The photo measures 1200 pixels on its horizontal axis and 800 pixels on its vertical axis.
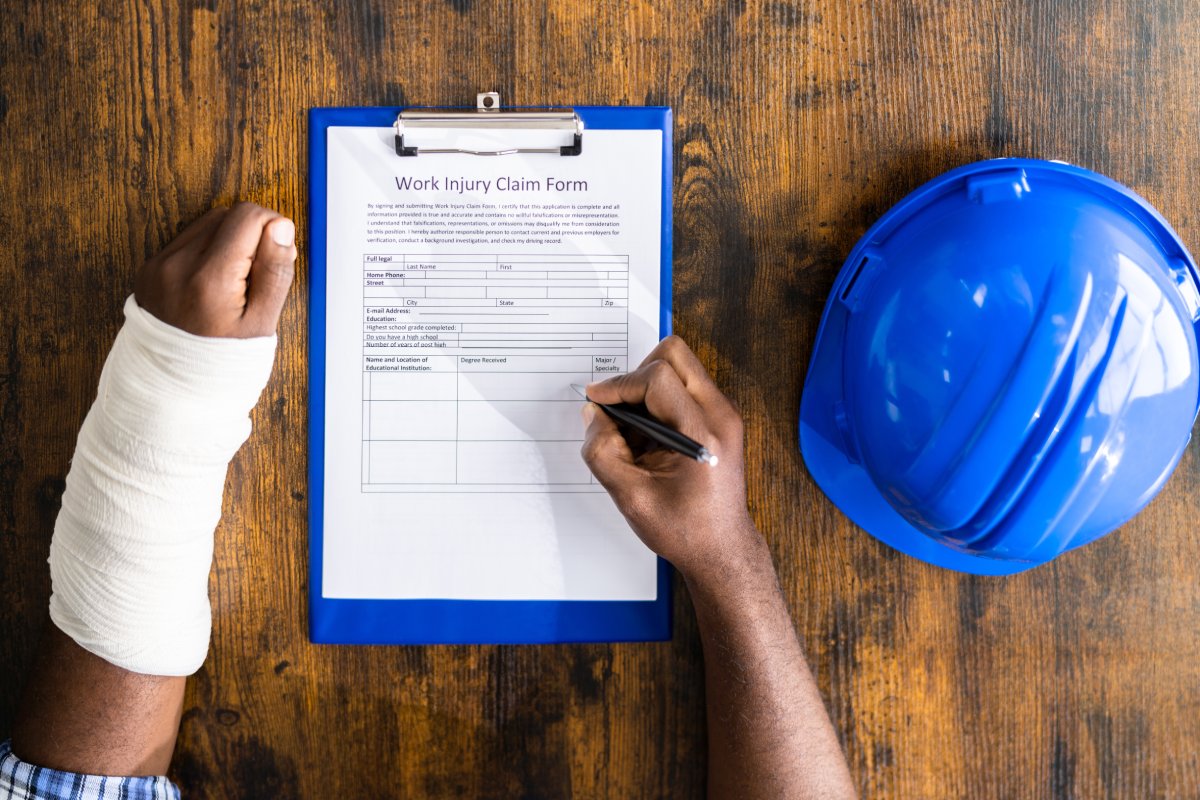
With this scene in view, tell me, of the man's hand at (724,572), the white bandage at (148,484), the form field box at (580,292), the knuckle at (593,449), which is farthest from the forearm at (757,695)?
the white bandage at (148,484)

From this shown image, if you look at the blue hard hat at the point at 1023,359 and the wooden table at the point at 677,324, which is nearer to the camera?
the blue hard hat at the point at 1023,359

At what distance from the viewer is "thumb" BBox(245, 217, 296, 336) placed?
0.52 m

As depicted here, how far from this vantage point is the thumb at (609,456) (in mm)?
512

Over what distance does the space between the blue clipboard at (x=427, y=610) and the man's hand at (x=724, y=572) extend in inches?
2.5

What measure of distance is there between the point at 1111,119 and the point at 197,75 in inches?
29.3

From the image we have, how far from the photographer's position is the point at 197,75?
0.57m

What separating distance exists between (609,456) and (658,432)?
54 millimetres

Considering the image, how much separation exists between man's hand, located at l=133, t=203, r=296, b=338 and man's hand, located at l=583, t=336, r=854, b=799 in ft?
0.83

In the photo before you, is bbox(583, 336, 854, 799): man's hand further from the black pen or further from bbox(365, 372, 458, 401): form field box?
bbox(365, 372, 458, 401): form field box

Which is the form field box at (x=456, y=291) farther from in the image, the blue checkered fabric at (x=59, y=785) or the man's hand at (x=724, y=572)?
the blue checkered fabric at (x=59, y=785)

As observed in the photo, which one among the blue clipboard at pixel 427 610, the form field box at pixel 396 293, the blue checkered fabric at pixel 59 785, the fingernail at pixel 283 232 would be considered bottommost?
the blue checkered fabric at pixel 59 785

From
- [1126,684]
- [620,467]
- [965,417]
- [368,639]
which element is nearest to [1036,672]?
[1126,684]

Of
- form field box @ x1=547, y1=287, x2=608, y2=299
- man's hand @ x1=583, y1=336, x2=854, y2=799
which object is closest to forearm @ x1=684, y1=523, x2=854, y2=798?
man's hand @ x1=583, y1=336, x2=854, y2=799

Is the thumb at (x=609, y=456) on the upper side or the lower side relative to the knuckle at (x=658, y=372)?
lower
